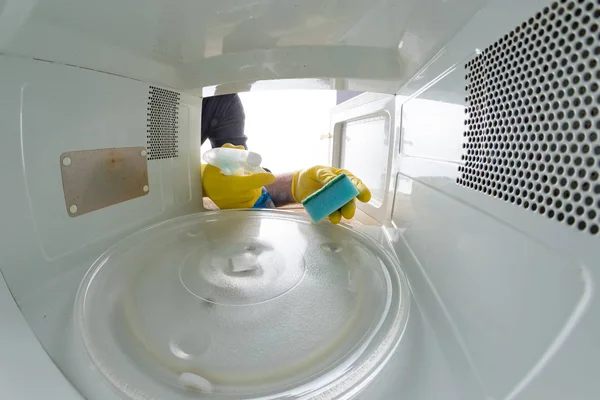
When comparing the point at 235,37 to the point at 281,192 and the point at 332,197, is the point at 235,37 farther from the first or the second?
the point at 281,192

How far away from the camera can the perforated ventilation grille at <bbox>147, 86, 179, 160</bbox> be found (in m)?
0.81

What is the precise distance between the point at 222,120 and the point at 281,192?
721mm

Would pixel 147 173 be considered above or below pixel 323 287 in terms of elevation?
above

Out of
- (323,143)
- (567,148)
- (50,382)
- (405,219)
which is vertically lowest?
(50,382)

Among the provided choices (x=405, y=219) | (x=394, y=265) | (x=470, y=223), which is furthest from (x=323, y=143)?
(x=470, y=223)

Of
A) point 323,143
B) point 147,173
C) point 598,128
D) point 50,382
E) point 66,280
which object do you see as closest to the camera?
point 598,128

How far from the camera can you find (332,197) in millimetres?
778

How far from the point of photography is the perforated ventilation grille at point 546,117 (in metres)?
0.23

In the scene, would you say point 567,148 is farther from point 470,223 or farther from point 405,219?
point 405,219

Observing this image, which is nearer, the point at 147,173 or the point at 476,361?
the point at 476,361

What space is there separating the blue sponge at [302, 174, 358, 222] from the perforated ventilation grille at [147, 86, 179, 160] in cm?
51

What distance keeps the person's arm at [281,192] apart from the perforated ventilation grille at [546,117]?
994 mm

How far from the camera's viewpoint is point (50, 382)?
0.34 m

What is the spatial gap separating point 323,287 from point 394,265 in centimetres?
18
